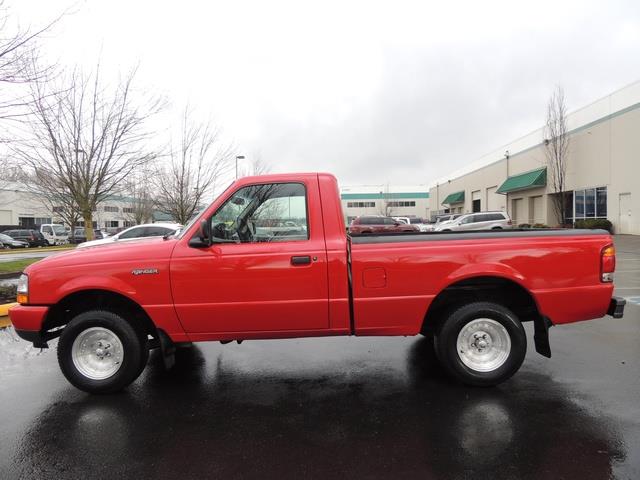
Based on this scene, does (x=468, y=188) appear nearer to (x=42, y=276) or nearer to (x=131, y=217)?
(x=131, y=217)

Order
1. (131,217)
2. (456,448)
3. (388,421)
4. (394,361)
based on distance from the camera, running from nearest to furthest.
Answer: (456,448) → (388,421) → (394,361) → (131,217)

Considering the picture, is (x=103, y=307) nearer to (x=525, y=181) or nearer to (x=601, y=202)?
(x=601, y=202)

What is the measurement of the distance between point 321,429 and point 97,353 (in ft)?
7.69

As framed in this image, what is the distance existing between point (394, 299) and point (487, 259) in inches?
37.5

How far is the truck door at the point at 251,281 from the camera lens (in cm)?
392

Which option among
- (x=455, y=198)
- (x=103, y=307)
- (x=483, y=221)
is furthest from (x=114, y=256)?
(x=455, y=198)

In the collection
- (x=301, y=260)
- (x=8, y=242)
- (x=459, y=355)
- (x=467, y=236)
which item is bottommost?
(x=459, y=355)

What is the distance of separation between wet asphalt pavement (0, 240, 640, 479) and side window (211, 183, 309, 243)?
152 cm

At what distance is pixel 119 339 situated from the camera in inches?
159

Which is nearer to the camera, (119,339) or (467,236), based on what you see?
(119,339)

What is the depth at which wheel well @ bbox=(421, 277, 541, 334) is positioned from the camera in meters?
4.20

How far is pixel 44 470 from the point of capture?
2.86 m

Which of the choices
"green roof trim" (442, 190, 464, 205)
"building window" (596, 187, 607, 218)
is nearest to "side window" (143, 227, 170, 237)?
"building window" (596, 187, 607, 218)

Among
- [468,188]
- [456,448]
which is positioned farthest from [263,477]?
[468,188]
